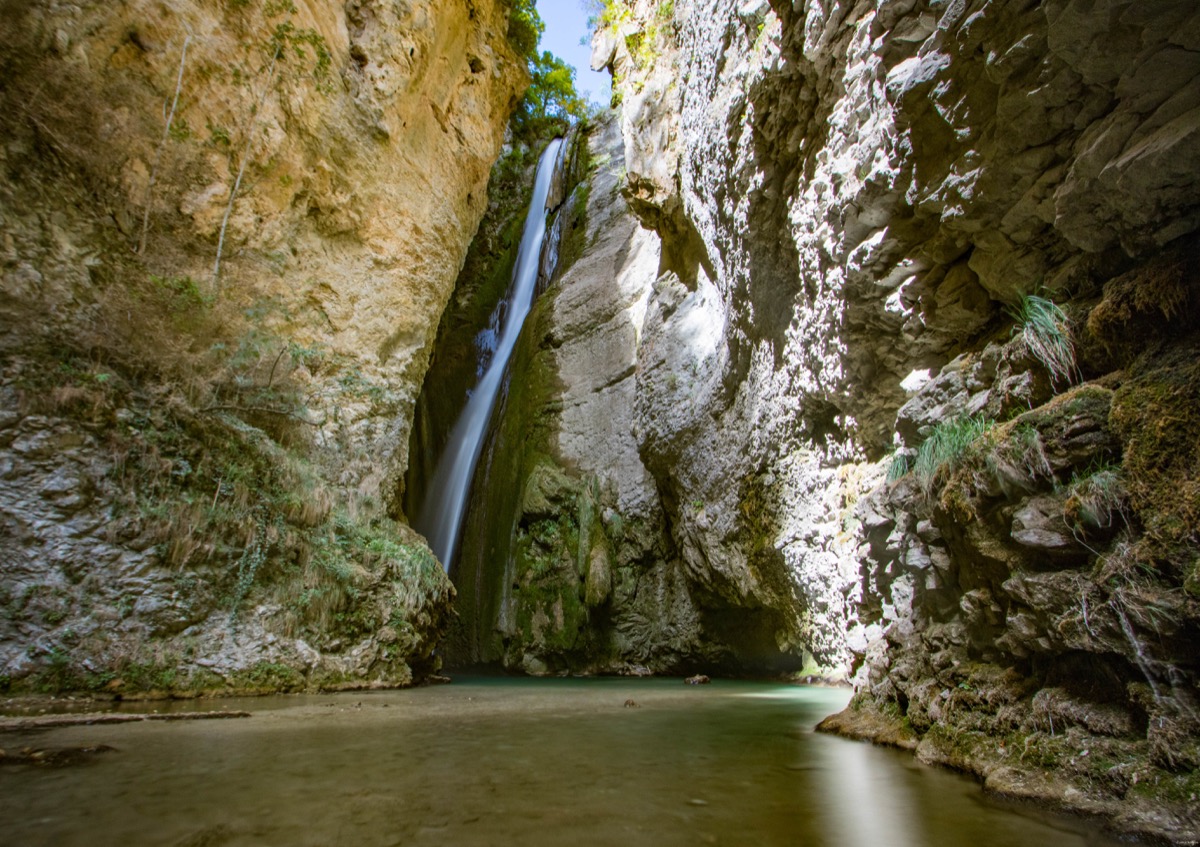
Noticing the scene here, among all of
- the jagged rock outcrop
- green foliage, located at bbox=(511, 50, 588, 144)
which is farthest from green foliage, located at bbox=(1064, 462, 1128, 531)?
green foliage, located at bbox=(511, 50, 588, 144)

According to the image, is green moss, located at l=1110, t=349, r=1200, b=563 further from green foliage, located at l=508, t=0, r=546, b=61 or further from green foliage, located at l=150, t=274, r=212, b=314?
green foliage, located at l=508, t=0, r=546, b=61

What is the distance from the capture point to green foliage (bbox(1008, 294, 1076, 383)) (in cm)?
328

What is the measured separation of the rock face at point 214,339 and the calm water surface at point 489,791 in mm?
2176

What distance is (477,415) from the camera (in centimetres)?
A: 1683

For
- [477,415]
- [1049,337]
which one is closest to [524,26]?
[477,415]

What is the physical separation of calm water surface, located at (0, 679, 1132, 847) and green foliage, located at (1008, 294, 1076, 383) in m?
2.20

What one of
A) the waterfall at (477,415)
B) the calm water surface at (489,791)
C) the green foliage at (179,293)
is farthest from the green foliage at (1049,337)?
the waterfall at (477,415)

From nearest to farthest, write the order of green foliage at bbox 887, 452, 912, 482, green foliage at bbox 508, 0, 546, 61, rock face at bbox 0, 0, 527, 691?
green foliage at bbox 887, 452, 912, 482 → rock face at bbox 0, 0, 527, 691 → green foliage at bbox 508, 0, 546, 61

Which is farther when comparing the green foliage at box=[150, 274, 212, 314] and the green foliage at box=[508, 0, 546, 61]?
the green foliage at box=[508, 0, 546, 61]

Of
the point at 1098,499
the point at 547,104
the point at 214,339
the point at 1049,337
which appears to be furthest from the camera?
the point at 547,104

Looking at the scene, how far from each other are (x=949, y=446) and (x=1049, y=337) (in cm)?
81

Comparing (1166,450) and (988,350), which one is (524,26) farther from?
(1166,450)

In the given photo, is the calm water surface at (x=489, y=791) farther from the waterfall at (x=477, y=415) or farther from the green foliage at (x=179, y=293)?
the waterfall at (x=477, y=415)

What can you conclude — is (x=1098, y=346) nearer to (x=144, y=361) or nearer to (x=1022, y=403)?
(x=1022, y=403)
